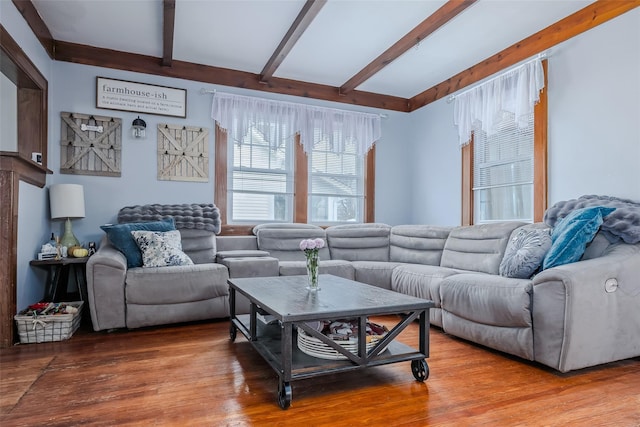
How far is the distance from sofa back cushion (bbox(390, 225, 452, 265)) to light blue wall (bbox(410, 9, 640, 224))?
1081 mm

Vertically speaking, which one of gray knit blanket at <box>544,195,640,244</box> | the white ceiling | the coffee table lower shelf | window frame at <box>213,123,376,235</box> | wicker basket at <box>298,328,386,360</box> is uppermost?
the white ceiling

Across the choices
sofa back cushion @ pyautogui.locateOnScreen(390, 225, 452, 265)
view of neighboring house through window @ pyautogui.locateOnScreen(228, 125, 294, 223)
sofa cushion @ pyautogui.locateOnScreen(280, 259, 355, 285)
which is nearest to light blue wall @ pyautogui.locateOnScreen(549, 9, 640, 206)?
sofa back cushion @ pyautogui.locateOnScreen(390, 225, 452, 265)

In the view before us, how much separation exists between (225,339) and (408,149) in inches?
147

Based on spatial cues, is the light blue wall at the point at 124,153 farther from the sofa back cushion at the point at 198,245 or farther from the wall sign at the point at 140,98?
the sofa back cushion at the point at 198,245

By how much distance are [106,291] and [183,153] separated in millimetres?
1829

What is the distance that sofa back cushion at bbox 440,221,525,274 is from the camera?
3322 mm

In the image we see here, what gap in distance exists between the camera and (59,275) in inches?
130

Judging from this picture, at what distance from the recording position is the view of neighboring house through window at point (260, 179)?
4594 millimetres

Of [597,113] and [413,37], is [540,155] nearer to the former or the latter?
[597,113]

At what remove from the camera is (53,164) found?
149 inches

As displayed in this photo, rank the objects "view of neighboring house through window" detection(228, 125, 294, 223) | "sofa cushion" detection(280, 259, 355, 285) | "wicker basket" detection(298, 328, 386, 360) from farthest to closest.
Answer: "view of neighboring house through window" detection(228, 125, 294, 223)
"sofa cushion" detection(280, 259, 355, 285)
"wicker basket" detection(298, 328, 386, 360)

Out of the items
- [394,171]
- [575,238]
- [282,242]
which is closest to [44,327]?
[282,242]

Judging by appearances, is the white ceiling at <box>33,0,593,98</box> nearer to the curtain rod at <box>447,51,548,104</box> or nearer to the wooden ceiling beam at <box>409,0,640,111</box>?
the wooden ceiling beam at <box>409,0,640,111</box>

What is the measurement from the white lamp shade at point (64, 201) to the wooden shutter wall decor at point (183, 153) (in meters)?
0.86
